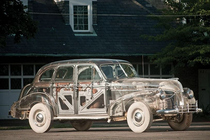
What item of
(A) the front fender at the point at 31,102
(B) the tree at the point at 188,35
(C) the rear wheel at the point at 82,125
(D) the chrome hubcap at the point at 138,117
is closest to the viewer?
(D) the chrome hubcap at the point at 138,117

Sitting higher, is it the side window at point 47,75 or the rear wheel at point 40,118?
the side window at point 47,75

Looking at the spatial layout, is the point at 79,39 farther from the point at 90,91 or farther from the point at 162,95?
the point at 162,95

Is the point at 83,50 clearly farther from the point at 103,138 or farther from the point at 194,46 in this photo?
the point at 103,138

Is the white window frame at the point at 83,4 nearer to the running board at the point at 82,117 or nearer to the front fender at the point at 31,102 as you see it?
the front fender at the point at 31,102

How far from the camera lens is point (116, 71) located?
48.9ft

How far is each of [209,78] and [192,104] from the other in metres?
14.2

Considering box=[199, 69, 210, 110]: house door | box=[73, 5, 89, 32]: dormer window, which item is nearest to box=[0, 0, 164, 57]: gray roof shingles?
box=[73, 5, 89, 32]: dormer window

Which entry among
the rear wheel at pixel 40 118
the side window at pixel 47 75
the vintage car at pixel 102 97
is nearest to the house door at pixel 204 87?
the vintage car at pixel 102 97

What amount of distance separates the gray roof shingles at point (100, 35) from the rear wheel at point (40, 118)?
10.8 metres

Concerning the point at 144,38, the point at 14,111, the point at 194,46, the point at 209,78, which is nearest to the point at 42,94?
the point at 14,111

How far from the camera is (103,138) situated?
12336 mm

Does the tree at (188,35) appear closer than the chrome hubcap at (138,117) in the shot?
No

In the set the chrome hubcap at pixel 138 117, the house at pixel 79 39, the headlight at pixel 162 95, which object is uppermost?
the house at pixel 79 39

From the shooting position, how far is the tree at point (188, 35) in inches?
927
